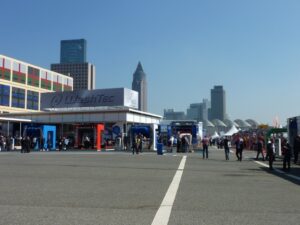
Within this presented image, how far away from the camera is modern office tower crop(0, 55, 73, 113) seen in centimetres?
11388

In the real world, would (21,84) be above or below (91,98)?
above

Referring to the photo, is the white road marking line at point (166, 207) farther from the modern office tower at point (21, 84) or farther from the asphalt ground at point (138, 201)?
the modern office tower at point (21, 84)

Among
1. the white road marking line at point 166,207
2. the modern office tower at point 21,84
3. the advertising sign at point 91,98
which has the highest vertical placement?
the modern office tower at point 21,84

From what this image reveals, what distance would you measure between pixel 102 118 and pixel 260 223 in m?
47.7

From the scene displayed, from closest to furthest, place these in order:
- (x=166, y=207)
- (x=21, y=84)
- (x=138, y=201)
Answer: (x=166, y=207)
(x=138, y=201)
(x=21, y=84)

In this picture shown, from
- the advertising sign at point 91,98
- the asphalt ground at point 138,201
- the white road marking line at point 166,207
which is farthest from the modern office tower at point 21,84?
the white road marking line at point 166,207

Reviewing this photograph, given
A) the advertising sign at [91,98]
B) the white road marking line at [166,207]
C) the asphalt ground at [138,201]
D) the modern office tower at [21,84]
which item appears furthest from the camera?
the modern office tower at [21,84]

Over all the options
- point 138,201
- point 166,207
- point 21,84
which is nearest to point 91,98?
point 138,201

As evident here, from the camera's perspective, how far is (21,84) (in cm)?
12169

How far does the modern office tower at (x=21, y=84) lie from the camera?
374ft

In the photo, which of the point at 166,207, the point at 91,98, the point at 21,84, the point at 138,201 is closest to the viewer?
the point at 166,207

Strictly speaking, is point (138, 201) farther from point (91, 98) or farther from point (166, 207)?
point (91, 98)

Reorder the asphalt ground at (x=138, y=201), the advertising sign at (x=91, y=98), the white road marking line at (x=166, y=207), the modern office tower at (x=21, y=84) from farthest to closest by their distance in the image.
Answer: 1. the modern office tower at (x=21, y=84)
2. the advertising sign at (x=91, y=98)
3. the asphalt ground at (x=138, y=201)
4. the white road marking line at (x=166, y=207)

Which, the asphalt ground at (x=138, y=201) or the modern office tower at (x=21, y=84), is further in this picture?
the modern office tower at (x=21, y=84)
